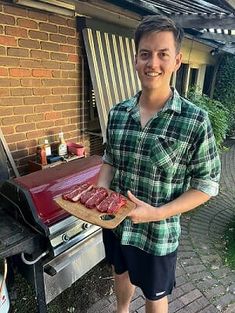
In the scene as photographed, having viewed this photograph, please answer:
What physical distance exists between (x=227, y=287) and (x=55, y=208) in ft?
6.85

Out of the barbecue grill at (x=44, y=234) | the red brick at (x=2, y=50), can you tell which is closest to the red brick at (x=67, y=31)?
the red brick at (x=2, y=50)

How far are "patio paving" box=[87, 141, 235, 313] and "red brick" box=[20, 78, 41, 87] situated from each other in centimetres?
230

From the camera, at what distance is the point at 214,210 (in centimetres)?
438

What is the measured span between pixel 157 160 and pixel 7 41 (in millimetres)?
1932

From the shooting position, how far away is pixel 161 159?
1.43 m

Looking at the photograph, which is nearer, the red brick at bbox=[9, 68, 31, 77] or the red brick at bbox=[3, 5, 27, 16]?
the red brick at bbox=[3, 5, 27, 16]

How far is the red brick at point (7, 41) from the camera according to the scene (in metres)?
2.38

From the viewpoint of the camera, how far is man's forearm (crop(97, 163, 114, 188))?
1.78 m

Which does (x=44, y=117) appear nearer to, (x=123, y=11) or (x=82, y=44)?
(x=82, y=44)

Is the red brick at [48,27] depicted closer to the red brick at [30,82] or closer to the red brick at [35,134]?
the red brick at [30,82]

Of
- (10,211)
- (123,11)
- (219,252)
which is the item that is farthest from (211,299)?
(123,11)

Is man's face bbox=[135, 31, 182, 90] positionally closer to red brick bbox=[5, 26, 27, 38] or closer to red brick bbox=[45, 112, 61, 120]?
red brick bbox=[5, 26, 27, 38]

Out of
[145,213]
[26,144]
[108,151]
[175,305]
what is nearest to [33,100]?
[26,144]

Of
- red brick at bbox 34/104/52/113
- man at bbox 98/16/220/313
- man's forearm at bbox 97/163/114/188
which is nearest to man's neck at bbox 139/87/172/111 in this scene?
man at bbox 98/16/220/313
